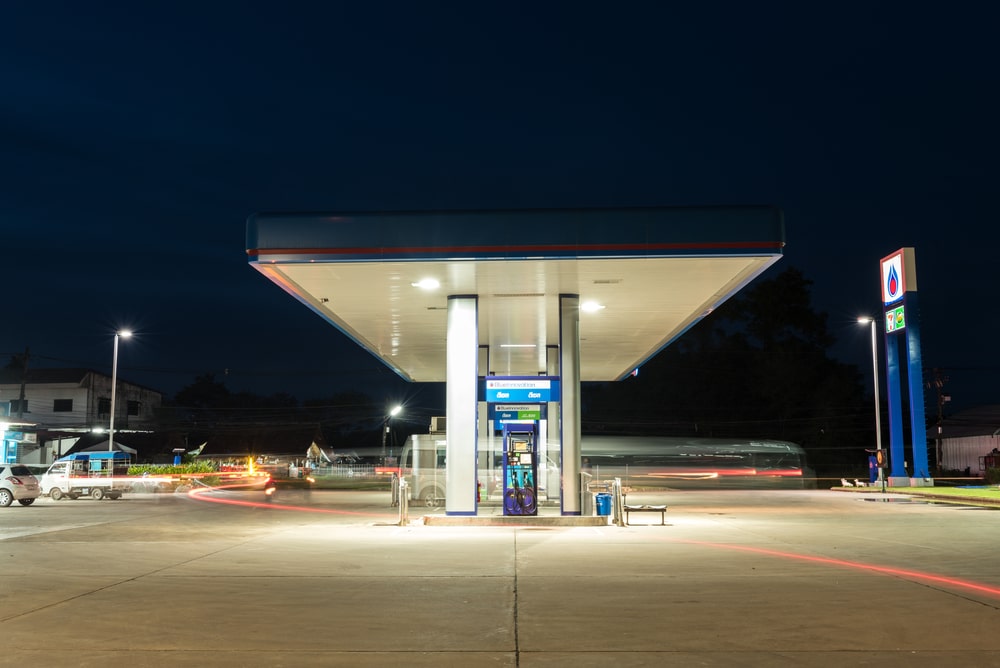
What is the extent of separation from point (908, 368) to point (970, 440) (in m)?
22.9

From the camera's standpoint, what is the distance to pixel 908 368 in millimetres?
43531

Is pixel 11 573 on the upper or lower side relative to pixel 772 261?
lower

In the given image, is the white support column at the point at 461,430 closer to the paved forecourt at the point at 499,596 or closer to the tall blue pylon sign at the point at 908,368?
the paved forecourt at the point at 499,596

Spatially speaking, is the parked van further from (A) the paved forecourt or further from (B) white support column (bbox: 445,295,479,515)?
(B) white support column (bbox: 445,295,479,515)

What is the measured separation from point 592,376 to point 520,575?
1261 inches

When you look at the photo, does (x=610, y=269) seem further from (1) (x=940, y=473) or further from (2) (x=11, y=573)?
(1) (x=940, y=473)

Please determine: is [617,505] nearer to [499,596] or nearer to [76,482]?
[499,596]

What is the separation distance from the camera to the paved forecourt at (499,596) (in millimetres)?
7250

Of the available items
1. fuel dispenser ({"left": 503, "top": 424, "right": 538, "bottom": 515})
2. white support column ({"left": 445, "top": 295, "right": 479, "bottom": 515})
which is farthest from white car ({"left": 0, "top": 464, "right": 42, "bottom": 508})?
fuel dispenser ({"left": 503, "top": 424, "right": 538, "bottom": 515})

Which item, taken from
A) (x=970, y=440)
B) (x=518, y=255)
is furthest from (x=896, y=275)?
(x=518, y=255)

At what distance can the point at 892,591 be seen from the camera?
10.2 metres

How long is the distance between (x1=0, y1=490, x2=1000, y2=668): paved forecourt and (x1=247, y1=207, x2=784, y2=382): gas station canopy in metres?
5.20

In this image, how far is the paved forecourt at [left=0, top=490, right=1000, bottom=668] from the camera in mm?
7250

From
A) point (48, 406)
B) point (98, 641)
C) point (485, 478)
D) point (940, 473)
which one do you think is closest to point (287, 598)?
point (98, 641)
